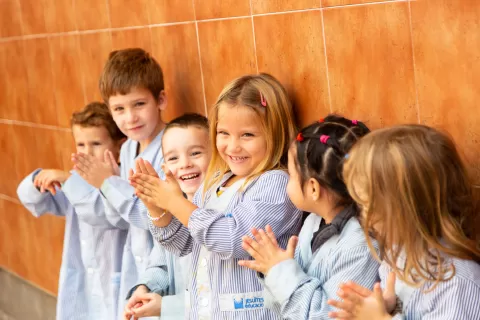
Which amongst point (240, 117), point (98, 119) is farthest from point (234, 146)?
point (98, 119)

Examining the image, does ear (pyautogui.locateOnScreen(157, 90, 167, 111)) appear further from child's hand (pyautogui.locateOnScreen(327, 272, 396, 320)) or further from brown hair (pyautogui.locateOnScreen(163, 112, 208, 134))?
child's hand (pyautogui.locateOnScreen(327, 272, 396, 320))

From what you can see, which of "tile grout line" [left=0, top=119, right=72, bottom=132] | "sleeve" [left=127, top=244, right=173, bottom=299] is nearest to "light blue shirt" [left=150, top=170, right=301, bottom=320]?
"sleeve" [left=127, top=244, right=173, bottom=299]

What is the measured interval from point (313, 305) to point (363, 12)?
0.78m

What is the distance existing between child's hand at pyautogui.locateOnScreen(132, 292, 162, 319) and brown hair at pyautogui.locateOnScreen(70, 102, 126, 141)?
0.87m

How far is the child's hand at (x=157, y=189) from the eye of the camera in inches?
98.7

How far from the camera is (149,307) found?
2746 millimetres

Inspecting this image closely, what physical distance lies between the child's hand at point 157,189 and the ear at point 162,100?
576 mm

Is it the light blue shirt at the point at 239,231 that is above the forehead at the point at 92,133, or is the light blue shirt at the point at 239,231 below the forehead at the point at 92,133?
below

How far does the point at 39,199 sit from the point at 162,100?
78 cm

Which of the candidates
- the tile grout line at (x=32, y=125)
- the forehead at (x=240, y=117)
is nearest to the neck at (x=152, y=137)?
the forehead at (x=240, y=117)

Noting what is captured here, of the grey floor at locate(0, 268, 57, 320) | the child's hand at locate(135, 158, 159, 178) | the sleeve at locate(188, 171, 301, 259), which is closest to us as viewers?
the sleeve at locate(188, 171, 301, 259)

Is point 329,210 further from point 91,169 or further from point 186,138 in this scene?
point 91,169

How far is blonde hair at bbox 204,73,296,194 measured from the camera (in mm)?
2438

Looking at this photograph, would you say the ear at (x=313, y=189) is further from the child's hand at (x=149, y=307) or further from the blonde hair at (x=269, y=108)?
the child's hand at (x=149, y=307)
